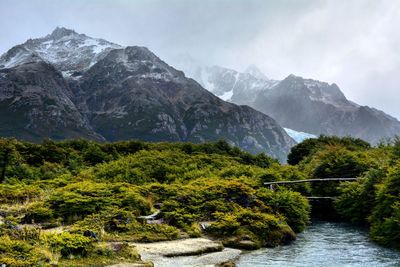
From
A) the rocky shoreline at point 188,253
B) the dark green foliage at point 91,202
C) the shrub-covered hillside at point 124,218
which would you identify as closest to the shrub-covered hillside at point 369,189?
the shrub-covered hillside at point 124,218

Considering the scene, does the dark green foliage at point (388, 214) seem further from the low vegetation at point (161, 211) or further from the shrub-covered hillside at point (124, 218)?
the shrub-covered hillside at point (124, 218)

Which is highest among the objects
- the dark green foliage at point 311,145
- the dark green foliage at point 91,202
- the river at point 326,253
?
the dark green foliage at point 311,145

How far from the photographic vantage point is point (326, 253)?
88.8 ft

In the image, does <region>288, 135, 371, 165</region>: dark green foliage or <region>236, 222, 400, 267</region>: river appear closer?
<region>236, 222, 400, 267</region>: river

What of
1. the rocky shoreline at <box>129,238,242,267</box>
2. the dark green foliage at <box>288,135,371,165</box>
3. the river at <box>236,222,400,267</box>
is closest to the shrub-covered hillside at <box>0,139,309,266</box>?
the rocky shoreline at <box>129,238,242,267</box>

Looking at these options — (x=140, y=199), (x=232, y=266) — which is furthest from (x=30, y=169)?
(x=232, y=266)

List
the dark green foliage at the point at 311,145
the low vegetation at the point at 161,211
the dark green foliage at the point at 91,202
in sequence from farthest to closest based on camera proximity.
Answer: the dark green foliage at the point at 311,145 → the dark green foliage at the point at 91,202 → the low vegetation at the point at 161,211

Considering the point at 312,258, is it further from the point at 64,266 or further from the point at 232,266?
the point at 64,266

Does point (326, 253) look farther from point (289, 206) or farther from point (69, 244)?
point (69, 244)

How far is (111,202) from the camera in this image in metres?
31.8

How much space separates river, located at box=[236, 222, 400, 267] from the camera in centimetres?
2395

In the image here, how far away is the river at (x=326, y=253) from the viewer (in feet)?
78.6

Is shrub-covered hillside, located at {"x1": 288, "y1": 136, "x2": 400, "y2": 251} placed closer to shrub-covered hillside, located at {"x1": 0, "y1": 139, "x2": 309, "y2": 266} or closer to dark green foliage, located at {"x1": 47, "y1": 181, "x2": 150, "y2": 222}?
shrub-covered hillside, located at {"x1": 0, "y1": 139, "x2": 309, "y2": 266}

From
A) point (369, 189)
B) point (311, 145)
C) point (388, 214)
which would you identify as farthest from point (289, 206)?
point (311, 145)
